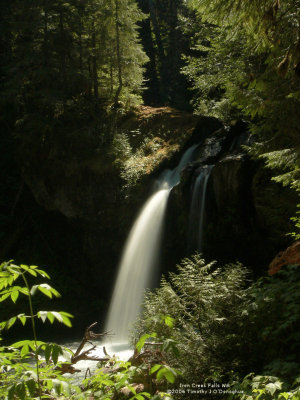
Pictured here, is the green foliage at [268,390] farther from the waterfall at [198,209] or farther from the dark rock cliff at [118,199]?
the waterfall at [198,209]

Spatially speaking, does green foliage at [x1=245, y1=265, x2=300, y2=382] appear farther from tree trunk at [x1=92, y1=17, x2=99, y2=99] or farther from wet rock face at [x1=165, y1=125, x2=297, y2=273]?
tree trunk at [x1=92, y1=17, x2=99, y2=99]

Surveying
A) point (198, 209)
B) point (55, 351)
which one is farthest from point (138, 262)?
point (55, 351)

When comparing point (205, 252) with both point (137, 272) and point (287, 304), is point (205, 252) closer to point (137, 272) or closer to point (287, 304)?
point (137, 272)

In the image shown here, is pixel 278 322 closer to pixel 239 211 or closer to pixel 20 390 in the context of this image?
pixel 20 390

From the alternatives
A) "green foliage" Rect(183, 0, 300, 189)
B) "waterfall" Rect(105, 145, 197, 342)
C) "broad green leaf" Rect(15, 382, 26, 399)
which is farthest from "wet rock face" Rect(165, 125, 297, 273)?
"broad green leaf" Rect(15, 382, 26, 399)

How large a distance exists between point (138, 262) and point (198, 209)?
9.32 feet

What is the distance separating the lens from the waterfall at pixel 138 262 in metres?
10.2

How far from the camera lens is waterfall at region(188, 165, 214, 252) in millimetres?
9141

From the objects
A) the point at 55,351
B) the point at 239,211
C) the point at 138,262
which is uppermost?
the point at 239,211

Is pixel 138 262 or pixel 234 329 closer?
pixel 234 329

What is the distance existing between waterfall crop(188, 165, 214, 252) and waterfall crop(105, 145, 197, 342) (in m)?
1.23

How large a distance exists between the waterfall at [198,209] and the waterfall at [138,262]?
1.23 m

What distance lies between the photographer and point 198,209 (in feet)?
30.3

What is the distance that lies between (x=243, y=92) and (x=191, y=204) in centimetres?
468
